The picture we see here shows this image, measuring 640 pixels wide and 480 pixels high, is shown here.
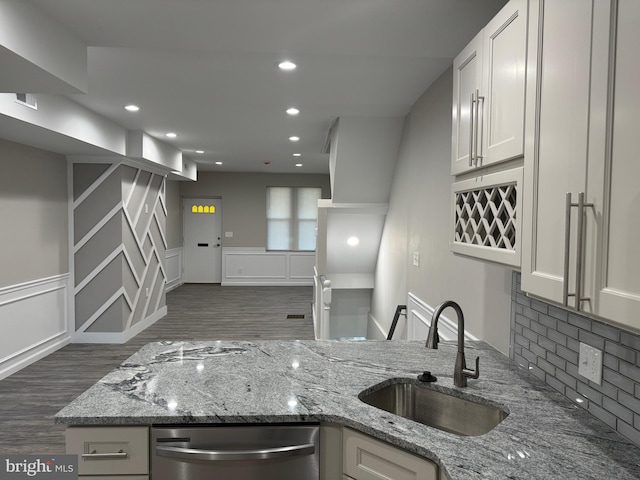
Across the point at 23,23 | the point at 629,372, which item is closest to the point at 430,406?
the point at 629,372

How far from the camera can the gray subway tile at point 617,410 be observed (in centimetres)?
133

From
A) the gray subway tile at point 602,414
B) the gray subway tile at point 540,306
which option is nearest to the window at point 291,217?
the gray subway tile at point 540,306

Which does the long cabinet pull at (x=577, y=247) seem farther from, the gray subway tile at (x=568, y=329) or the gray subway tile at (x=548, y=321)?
the gray subway tile at (x=548, y=321)

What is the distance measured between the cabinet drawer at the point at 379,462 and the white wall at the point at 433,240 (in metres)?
1.03

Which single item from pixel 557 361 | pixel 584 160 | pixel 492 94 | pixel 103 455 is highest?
pixel 492 94

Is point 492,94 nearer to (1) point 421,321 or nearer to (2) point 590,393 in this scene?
(2) point 590,393

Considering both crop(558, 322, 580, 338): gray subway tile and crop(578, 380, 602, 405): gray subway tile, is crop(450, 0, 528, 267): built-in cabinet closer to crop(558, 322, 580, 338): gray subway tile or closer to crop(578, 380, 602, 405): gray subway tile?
crop(558, 322, 580, 338): gray subway tile

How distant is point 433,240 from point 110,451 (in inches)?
102

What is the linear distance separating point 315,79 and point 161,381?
2435mm

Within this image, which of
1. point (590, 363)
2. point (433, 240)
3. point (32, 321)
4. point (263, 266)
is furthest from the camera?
point (263, 266)

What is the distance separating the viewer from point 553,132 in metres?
1.25

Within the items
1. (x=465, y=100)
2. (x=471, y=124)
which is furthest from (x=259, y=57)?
(x=471, y=124)

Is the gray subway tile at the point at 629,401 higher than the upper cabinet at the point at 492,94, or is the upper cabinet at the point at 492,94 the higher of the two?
the upper cabinet at the point at 492,94

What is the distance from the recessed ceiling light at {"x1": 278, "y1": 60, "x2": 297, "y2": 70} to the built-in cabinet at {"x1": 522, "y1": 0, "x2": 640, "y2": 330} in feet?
6.32
